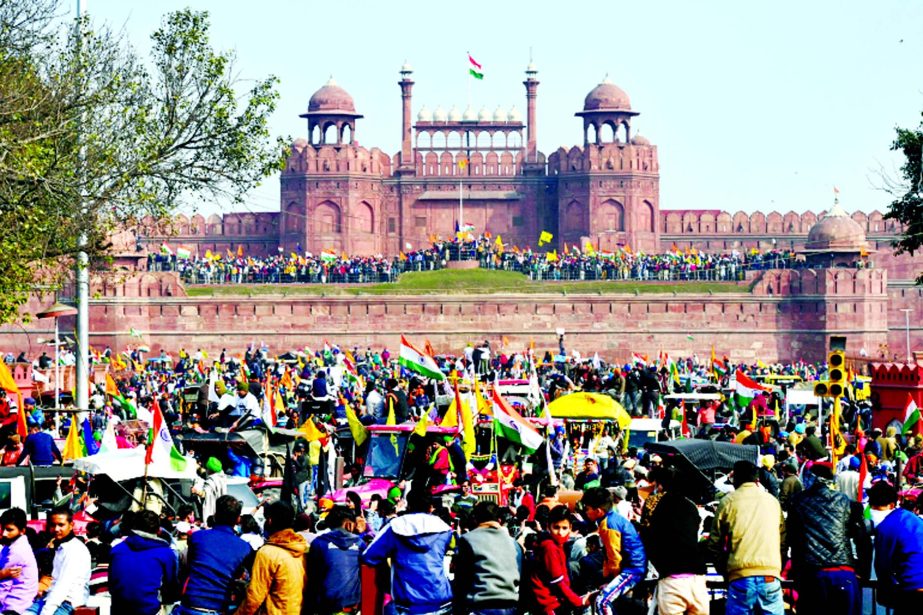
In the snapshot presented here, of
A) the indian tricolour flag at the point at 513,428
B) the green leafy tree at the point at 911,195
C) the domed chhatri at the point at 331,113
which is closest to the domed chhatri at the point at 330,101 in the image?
the domed chhatri at the point at 331,113

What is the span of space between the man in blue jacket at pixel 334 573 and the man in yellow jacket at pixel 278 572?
82mm

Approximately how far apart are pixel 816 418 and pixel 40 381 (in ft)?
39.4

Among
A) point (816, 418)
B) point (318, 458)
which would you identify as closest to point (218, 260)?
point (816, 418)

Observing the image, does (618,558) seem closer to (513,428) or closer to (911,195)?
(513,428)

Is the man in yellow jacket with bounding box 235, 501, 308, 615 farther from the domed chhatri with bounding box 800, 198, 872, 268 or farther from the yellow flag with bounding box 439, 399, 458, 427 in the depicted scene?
the domed chhatri with bounding box 800, 198, 872, 268

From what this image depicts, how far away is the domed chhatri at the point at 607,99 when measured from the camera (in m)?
71.1

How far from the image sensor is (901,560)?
9.34 metres

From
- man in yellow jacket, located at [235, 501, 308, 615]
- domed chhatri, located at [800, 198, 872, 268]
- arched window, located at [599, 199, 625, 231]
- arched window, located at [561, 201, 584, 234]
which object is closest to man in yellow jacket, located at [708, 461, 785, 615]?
man in yellow jacket, located at [235, 501, 308, 615]

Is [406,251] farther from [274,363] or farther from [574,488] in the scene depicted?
[574,488]

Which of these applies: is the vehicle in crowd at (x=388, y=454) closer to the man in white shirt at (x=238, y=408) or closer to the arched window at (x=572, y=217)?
the man in white shirt at (x=238, y=408)

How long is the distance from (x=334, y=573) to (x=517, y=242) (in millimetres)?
61128

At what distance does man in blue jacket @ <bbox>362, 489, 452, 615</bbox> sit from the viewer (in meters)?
9.38

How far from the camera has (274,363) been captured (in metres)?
42.3

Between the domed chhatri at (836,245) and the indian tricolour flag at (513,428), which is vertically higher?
the domed chhatri at (836,245)
